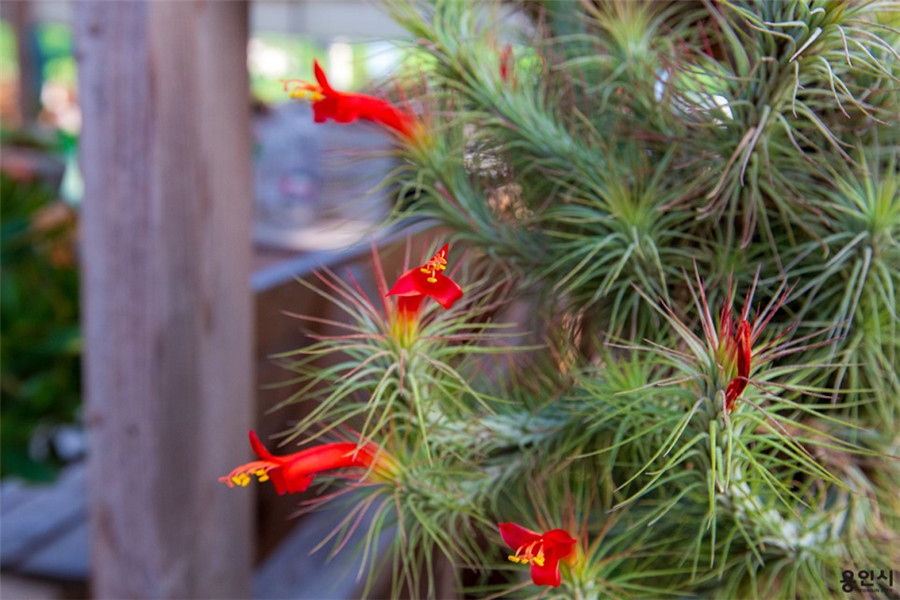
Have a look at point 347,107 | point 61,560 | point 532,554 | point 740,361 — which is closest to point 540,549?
point 532,554

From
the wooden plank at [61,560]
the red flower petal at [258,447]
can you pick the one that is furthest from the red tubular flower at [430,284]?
the wooden plank at [61,560]

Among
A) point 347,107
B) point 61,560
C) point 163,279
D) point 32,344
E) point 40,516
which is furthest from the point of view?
point 32,344

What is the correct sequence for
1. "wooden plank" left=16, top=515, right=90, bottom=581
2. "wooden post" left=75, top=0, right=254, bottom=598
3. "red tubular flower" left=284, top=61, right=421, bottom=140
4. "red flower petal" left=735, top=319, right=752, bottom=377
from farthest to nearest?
"wooden plank" left=16, top=515, right=90, bottom=581 → "wooden post" left=75, top=0, right=254, bottom=598 → "red tubular flower" left=284, top=61, right=421, bottom=140 → "red flower petal" left=735, top=319, right=752, bottom=377

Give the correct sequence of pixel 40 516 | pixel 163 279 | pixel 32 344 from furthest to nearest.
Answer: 1. pixel 32 344
2. pixel 40 516
3. pixel 163 279

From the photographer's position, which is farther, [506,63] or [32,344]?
[32,344]

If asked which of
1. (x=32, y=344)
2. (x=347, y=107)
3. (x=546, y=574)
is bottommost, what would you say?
(x=32, y=344)

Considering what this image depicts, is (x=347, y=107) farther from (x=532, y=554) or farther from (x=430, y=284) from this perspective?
(x=532, y=554)

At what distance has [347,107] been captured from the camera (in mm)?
520

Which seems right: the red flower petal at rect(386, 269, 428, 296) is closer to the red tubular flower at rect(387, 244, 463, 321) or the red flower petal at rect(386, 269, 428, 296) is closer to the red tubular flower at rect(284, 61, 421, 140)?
the red tubular flower at rect(387, 244, 463, 321)

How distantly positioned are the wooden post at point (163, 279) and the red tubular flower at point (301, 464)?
52 centimetres

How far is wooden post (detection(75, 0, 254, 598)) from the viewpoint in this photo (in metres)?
0.87

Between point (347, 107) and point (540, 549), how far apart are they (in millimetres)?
287

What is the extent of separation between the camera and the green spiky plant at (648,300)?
0.45 m

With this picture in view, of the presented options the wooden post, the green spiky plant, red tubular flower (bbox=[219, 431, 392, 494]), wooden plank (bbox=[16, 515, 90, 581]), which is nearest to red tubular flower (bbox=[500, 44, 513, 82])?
the green spiky plant
